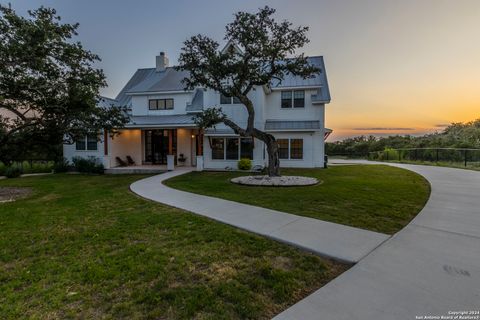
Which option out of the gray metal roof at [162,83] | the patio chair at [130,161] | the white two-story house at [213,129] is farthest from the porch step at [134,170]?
the gray metal roof at [162,83]

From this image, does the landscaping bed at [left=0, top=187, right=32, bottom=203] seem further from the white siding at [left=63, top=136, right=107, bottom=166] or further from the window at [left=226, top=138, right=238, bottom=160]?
the window at [left=226, top=138, right=238, bottom=160]

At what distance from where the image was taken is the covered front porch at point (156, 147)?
18.0 meters

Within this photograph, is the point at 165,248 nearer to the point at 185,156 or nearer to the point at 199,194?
the point at 199,194

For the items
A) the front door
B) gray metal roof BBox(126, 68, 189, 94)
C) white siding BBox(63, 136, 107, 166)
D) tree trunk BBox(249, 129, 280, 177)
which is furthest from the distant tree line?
white siding BBox(63, 136, 107, 166)

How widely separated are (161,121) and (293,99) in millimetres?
9255

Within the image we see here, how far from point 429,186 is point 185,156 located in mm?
14539

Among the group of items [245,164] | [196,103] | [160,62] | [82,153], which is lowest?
[245,164]

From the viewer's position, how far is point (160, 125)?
52.2 ft

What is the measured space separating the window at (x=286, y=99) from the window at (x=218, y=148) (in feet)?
16.9

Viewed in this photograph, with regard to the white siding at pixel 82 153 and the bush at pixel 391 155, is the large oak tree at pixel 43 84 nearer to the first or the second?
the white siding at pixel 82 153

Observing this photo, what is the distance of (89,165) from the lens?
52.5 ft

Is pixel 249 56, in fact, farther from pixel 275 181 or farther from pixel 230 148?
pixel 230 148

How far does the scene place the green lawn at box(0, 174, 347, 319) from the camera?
2.57 metres

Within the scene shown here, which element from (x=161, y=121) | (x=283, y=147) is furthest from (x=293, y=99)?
(x=161, y=121)
